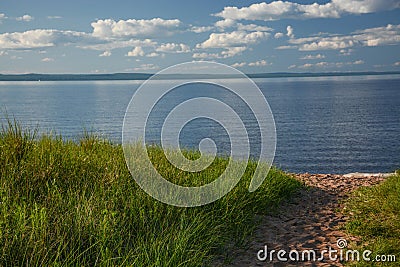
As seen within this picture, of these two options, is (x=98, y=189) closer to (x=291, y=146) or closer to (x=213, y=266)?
(x=213, y=266)

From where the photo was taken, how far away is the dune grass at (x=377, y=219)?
22.1ft

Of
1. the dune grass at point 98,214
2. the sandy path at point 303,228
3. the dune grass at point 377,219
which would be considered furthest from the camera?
the dune grass at point 377,219

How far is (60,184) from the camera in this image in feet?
24.2

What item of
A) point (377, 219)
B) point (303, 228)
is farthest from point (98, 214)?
point (377, 219)

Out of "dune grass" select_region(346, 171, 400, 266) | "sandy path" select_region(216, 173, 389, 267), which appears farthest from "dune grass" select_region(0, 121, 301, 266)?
"dune grass" select_region(346, 171, 400, 266)

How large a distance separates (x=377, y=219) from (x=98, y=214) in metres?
4.86

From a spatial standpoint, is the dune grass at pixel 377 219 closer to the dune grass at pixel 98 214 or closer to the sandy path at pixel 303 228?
the sandy path at pixel 303 228

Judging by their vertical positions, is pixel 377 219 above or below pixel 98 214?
below

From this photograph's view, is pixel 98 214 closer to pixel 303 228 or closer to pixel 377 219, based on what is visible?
pixel 303 228

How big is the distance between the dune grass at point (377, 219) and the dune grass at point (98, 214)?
152cm

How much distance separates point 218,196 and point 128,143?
391 centimetres

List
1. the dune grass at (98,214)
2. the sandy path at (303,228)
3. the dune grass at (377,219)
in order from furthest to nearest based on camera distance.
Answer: the dune grass at (377,219), the sandy path at (303,228), the dune grass at (98,214)

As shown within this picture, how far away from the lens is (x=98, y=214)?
609cm

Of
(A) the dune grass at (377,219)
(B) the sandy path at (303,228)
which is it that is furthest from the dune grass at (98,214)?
(A) the dune grass at (377,219)
